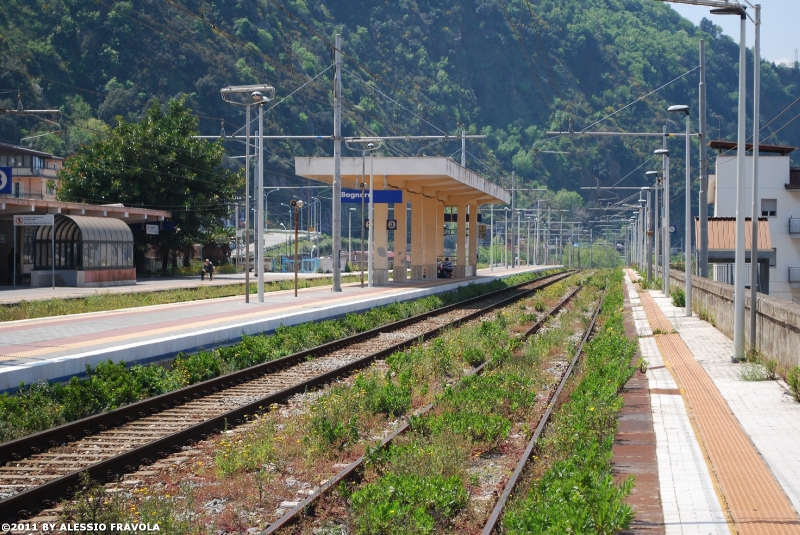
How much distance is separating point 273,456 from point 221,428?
1873 millimetres

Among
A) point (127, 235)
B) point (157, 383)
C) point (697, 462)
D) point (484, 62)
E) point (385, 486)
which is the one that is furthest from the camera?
point (484, 62)

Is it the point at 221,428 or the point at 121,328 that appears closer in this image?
the point at 221,428

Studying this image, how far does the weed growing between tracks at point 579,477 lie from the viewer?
6152 millimetres

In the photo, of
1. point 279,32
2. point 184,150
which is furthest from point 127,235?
point 279,32

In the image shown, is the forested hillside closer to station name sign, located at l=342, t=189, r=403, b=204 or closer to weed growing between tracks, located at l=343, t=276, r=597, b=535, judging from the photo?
station name sign, located at l=342, t=189, r=403, b=204

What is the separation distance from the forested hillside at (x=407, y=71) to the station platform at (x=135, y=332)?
44.6m

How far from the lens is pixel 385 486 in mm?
7172

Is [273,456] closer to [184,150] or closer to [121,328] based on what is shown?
[121,328]

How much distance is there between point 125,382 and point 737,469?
313 inches

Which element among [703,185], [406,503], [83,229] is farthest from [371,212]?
[406,503]

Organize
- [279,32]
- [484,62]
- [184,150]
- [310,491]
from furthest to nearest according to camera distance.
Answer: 1. [484,62]
2. [279,32]
3. [184,150]
4. [310,491]

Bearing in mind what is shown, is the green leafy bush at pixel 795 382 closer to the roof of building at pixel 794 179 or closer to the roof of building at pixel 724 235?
the roof of building at pixel 724 235

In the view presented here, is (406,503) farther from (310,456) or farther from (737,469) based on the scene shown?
(737,469)

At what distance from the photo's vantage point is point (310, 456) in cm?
909
